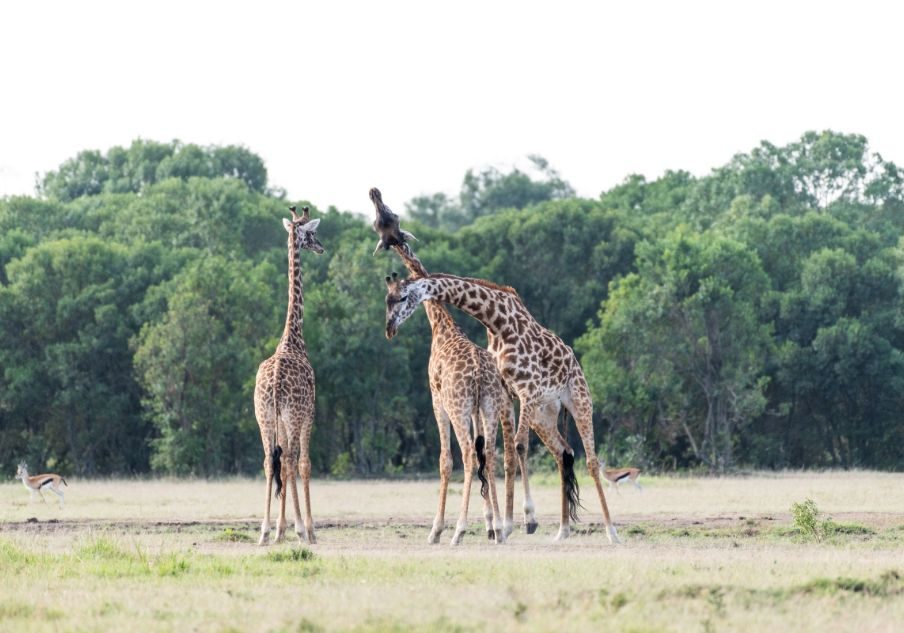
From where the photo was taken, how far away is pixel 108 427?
46750mm

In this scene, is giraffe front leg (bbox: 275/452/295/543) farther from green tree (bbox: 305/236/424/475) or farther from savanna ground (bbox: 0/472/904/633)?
green tree (bbox: 305/236/424/475)

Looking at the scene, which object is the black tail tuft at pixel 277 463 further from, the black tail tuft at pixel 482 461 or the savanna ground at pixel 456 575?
the black tail tuft at pixel 482 461

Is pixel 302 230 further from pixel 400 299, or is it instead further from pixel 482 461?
pixel 482 461

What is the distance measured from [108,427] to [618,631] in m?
37.2

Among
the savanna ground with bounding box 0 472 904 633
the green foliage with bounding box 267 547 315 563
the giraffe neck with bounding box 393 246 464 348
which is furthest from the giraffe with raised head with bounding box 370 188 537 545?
the green foliage with bounding box 267 547 315 563

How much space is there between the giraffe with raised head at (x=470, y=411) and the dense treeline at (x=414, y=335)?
81.1 feet

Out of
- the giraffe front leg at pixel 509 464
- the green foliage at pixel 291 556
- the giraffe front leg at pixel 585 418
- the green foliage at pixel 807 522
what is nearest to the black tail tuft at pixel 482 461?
the giraffe front leg at pixel 509 464

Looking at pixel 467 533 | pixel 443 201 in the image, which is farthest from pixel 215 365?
pixel 443 201

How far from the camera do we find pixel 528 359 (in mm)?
18125

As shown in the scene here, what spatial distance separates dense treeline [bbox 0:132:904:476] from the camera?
45.3 meters

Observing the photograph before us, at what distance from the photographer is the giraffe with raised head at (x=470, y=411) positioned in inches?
730

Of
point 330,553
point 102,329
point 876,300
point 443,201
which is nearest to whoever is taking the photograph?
point 330,553

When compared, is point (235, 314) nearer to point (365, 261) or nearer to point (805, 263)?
point (365, 261)

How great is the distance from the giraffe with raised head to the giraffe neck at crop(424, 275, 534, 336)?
647 millimetres
